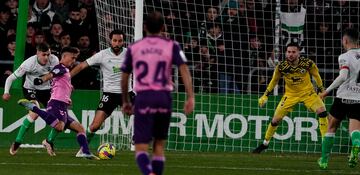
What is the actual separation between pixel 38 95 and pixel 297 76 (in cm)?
481

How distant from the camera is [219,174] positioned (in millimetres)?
14602

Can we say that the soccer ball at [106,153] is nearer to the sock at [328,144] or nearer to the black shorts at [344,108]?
the sock at [328,144]

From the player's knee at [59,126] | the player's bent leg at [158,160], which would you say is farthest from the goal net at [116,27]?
the player's bent leg at [158,160]

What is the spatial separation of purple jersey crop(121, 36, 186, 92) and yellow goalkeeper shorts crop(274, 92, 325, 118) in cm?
878

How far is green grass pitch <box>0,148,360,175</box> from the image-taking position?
14.8 m

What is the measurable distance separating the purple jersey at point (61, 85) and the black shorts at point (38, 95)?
1.48m

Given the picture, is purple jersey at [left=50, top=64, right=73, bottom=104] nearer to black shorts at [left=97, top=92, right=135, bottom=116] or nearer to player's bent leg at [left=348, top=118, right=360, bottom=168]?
black shorts at [left=97, top=92, right=135, bottom=116]

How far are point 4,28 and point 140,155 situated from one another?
482 inches

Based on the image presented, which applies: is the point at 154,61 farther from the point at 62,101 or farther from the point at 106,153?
the point at 62,101

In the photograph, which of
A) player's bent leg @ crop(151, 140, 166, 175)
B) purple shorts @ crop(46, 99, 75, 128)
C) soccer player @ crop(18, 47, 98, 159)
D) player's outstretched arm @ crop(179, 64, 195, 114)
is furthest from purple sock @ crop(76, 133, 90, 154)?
player's outstretched arm @ crop(179, 64, 195, 114)

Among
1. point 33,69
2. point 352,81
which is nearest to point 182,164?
point 352,81

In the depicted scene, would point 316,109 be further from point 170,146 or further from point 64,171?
point 64,171

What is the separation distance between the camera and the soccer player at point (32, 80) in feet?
59.9

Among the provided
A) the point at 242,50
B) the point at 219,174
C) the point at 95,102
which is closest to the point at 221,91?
the point at 242,50
